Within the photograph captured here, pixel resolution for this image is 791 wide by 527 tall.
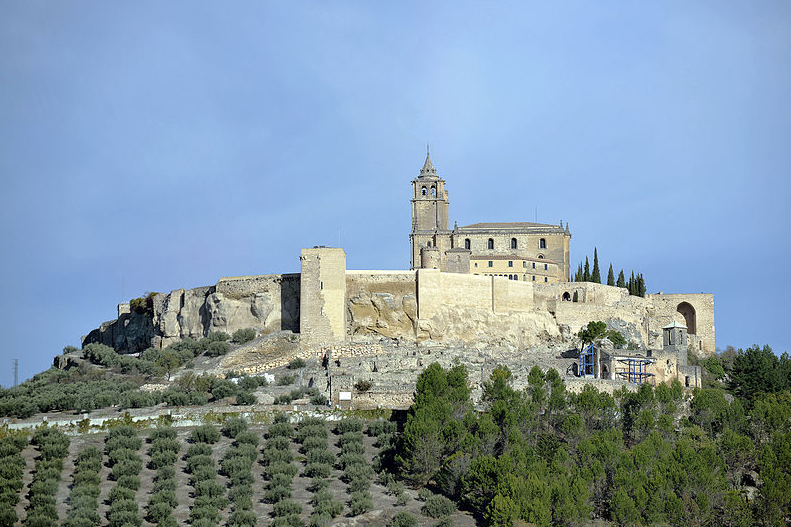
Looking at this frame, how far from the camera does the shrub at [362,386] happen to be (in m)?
39.8

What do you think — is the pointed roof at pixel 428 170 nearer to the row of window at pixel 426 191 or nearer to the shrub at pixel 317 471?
the row of window at pixel 426 191

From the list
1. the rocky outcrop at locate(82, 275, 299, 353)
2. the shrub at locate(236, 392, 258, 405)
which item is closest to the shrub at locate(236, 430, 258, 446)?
the shrub at locate(236, 392, 258, 405)

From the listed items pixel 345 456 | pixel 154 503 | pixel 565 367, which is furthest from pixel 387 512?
pixel 565 367

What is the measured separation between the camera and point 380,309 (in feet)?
167

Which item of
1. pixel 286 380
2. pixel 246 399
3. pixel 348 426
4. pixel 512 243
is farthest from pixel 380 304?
pixel 512 243

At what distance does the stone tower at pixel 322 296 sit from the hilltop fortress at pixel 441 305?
0.05m

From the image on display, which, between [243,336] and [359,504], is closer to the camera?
[359,504]

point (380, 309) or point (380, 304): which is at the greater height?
point (380, 304)

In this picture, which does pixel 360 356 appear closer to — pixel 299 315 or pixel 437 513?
pixel 299 315

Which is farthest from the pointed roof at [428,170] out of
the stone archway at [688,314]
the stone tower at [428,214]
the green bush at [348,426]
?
the green bush at [348,426]

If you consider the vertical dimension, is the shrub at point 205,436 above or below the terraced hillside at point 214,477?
above

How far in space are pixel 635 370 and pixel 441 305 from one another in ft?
34.9

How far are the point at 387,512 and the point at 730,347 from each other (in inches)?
1841

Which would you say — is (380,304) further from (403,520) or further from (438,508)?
(403,520)
